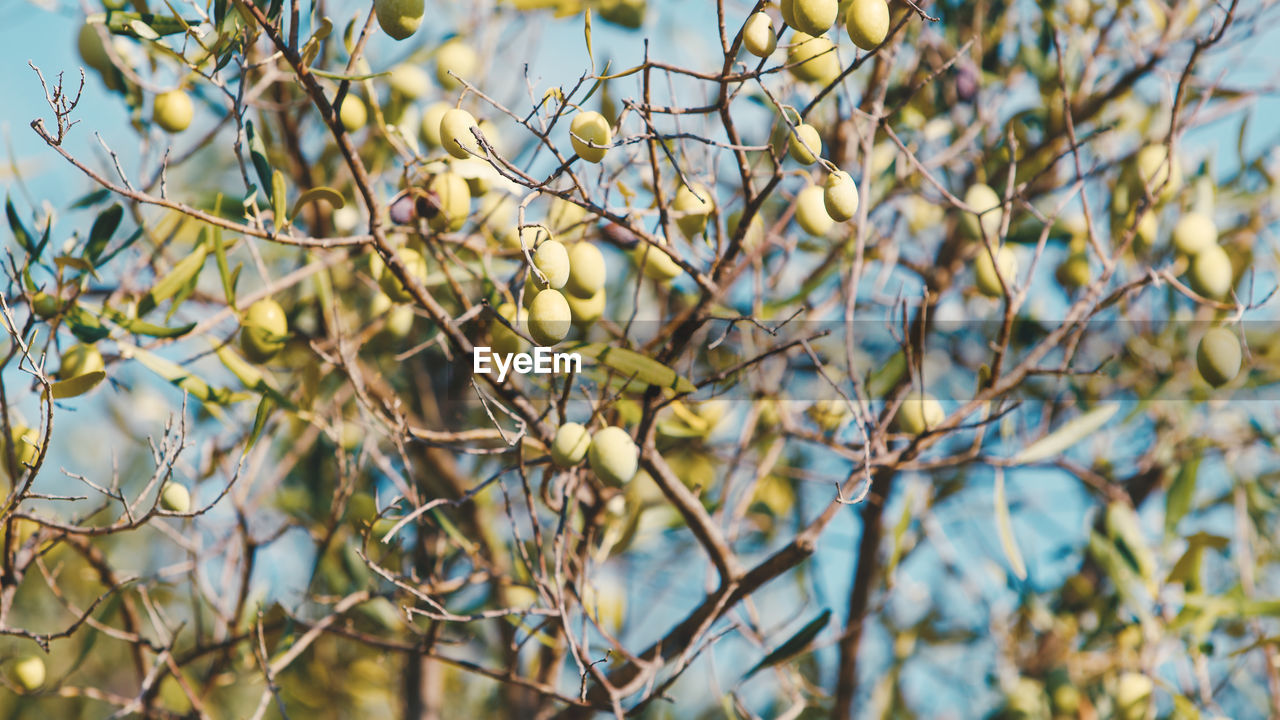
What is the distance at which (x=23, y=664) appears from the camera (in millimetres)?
1418

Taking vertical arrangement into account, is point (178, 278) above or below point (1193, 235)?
below

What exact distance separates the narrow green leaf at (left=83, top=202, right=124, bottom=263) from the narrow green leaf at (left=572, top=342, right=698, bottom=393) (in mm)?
676

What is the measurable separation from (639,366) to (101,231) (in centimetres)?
76

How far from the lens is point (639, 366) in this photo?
1.09 m

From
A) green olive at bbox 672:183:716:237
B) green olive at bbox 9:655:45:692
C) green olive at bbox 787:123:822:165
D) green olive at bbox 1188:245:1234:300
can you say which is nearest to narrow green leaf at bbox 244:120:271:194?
green olive at bbox 672:183:716:237

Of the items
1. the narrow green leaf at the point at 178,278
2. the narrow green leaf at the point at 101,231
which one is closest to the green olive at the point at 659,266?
the narrow green leaf at the point at 178,278

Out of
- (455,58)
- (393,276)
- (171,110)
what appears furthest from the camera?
(455,58)

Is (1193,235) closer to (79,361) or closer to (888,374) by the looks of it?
(888,374)

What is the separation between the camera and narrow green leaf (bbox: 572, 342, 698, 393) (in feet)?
3.55

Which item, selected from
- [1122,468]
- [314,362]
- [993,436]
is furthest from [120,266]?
[1122,468]

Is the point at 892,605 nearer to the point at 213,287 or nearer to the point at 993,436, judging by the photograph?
the point at 993,436

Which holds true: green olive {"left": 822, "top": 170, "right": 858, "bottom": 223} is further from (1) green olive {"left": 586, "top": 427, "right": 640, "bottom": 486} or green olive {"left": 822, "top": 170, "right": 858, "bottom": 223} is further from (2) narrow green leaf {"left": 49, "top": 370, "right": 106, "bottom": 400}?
(2) narrow green leaf {"left": 49, "top": 370, "right": 106, "bottom": 400}

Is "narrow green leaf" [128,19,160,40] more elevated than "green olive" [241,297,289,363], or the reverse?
"narrow green leaf" [128,19,160,40]

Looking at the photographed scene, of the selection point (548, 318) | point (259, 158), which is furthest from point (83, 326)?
point (548, 318)
